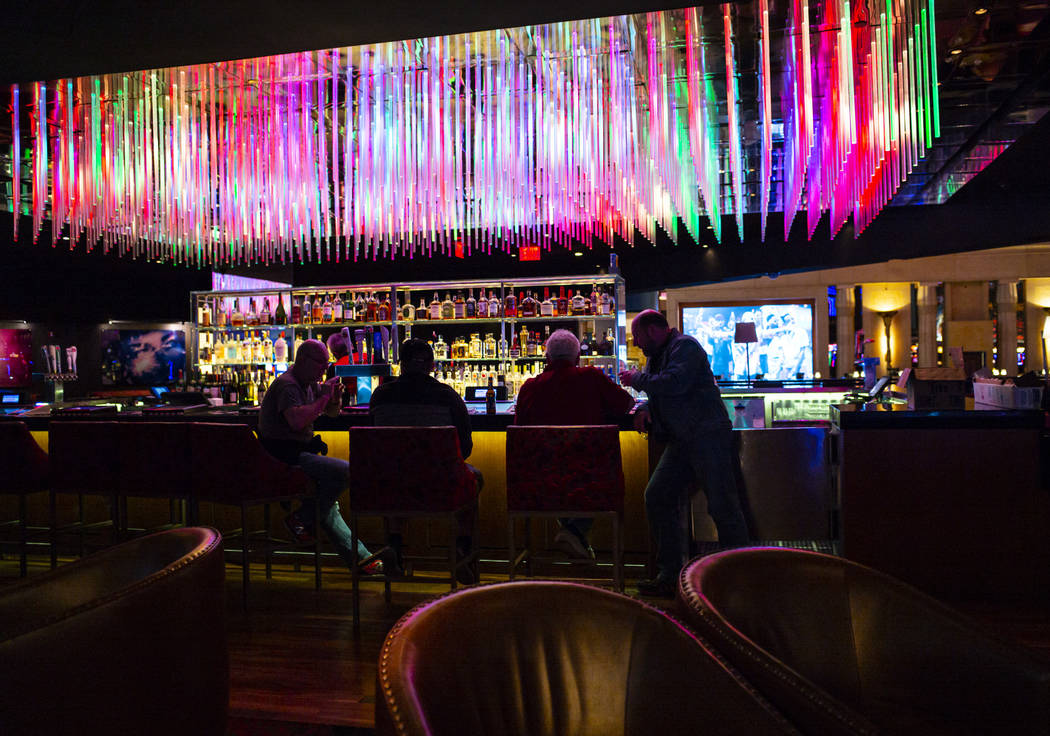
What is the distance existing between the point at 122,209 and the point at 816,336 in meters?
12.6

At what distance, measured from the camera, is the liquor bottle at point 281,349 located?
300 inches

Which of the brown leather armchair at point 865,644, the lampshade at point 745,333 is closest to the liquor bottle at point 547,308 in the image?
the lampshade at point 745,333

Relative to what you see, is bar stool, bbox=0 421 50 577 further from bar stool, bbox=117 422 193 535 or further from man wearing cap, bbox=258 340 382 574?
man wearing cap, bbox=258 340 382 574

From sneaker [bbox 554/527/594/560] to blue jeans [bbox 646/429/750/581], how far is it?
0.38 meters

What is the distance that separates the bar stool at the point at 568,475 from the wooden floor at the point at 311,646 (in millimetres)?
834

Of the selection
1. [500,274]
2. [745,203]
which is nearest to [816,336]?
[745,203]

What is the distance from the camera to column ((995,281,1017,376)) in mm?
14773

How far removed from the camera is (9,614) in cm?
154

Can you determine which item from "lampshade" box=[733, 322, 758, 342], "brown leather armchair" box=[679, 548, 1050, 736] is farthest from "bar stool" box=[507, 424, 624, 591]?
"lampshade" box=[733, 322, 758, 342]

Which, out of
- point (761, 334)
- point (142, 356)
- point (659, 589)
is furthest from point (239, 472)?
point (761, 334)

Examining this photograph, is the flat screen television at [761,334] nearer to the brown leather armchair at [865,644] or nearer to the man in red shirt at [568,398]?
the man in red shirt at [568,398]

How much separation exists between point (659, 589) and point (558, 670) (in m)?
2.74

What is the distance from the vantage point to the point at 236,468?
3.69m

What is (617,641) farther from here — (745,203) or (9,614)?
(745,203)
